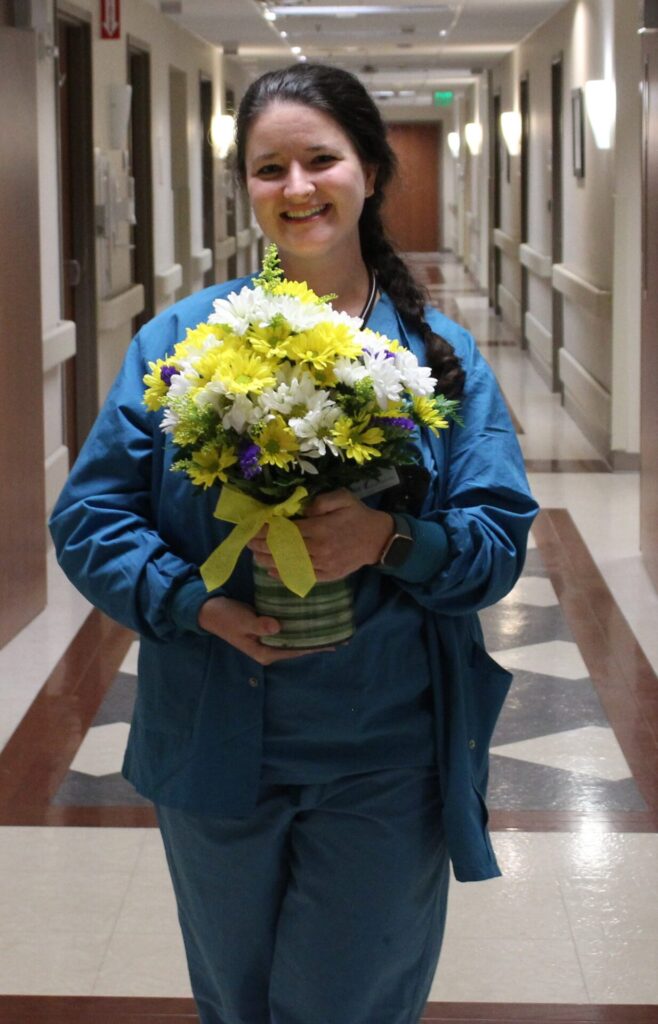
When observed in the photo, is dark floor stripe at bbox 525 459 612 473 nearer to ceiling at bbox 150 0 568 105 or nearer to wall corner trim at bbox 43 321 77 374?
wall corner trim at bbox 43 321 77 374

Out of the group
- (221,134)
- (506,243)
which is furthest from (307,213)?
(506,243)

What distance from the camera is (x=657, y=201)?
615 centimetres

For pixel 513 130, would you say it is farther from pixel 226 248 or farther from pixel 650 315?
pixel 650 315

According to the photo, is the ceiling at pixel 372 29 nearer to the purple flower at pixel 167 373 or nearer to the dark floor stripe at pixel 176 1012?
the dark floor stripe at pixel 176 1012

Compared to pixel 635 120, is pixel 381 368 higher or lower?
lower

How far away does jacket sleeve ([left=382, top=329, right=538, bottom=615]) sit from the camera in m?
1.82

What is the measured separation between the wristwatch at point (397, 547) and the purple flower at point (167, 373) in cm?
30

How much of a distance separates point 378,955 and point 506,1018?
1.12 meters


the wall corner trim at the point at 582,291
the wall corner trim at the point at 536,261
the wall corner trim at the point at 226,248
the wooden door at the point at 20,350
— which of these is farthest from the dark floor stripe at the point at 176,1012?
the wall corner trim at the point at 226,248

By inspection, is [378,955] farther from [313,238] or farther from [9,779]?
[9,779]

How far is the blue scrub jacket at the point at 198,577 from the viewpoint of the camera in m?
1.84

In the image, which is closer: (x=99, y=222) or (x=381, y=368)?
(x=381, y=368)

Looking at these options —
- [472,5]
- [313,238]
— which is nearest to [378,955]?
[313,238]

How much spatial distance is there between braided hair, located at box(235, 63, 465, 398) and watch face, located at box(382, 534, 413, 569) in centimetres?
21
